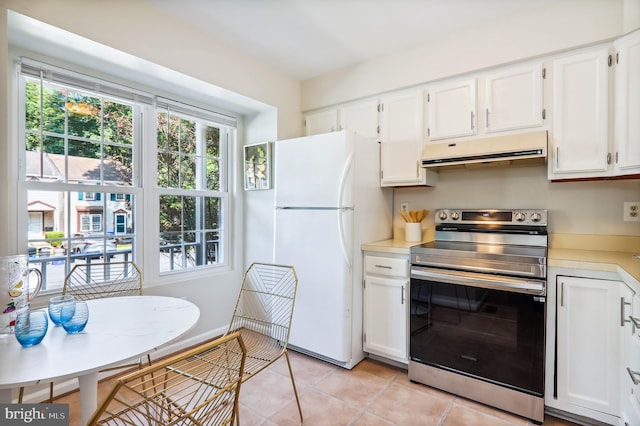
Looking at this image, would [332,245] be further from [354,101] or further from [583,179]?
[583,179]

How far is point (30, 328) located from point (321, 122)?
107 inches

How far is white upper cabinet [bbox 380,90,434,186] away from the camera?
2.70 m

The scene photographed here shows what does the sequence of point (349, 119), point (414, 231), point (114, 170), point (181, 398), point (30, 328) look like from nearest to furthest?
point (181, 398) < point (30, 328) < point (114, 170) < point (414, 231) < point (349, 119)

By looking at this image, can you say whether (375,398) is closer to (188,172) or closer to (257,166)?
(257,166)

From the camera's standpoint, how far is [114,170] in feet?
8.29

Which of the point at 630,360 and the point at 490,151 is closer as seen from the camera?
the point at 630,360

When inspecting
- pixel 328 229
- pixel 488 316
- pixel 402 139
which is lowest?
pixel 488 316

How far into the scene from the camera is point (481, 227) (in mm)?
2568

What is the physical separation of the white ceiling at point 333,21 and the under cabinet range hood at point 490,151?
848 mm

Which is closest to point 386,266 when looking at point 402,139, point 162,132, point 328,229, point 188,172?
point 328,229

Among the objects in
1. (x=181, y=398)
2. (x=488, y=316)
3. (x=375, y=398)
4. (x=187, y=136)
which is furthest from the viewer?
(x=187, y=136)

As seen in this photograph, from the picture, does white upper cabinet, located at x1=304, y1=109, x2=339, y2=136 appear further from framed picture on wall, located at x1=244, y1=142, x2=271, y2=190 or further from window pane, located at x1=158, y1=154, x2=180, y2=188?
window pane, located at x1=158, y1=154, x2=180, y2=188

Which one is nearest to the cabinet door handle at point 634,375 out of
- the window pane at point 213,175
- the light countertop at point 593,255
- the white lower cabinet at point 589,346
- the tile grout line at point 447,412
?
the white lower cabinet at point 589,346

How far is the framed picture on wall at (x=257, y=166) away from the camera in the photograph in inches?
126
